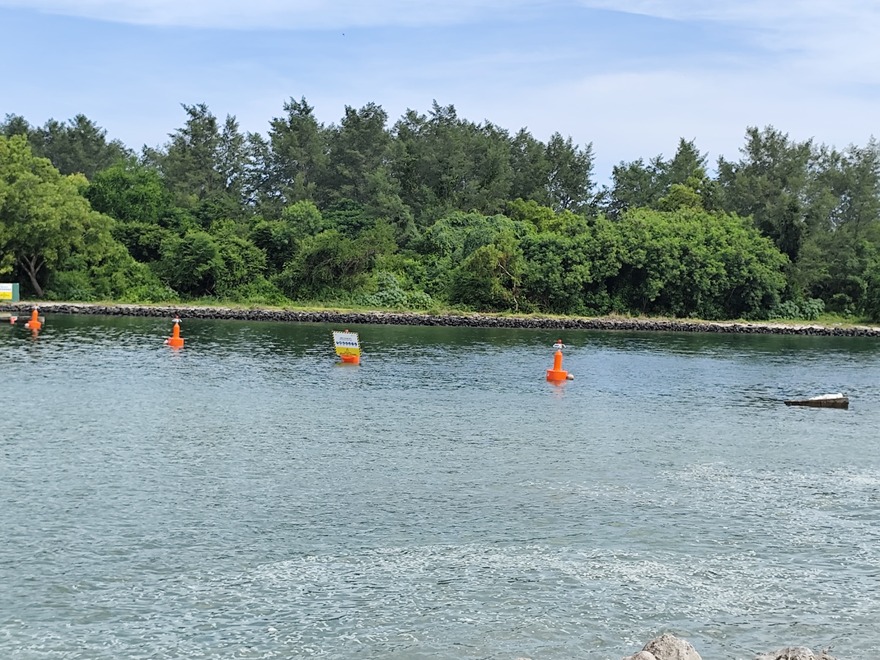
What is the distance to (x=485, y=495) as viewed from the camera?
23875 mm

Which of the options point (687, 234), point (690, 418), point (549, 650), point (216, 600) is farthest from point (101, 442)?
point (687, 234)

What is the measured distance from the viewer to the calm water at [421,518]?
15.4 metres

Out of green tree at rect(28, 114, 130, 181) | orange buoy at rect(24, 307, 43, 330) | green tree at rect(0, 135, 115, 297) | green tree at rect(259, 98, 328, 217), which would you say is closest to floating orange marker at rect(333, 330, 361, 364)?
orange buoy at rect(24, 307, 43, 330)

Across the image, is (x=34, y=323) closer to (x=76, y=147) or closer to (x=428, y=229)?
(x=428, y=229)

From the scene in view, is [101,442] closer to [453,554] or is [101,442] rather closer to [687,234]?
[453,554]

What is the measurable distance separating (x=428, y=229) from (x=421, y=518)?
78.3 meters

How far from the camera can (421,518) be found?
21.6 meters

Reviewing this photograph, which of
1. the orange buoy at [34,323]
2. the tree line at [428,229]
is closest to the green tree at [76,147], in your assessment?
the tree line at [428,229]

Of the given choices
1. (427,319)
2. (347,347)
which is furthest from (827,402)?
(427,319)

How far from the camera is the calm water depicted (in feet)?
50.7

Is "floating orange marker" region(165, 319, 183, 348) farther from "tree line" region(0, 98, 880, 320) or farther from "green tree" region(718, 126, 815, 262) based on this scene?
"green tree" region(718, 126, 815, 262)

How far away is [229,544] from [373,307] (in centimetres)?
6882

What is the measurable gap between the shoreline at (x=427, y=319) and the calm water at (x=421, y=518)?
35.4m

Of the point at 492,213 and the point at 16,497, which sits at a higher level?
the point at 492,213
